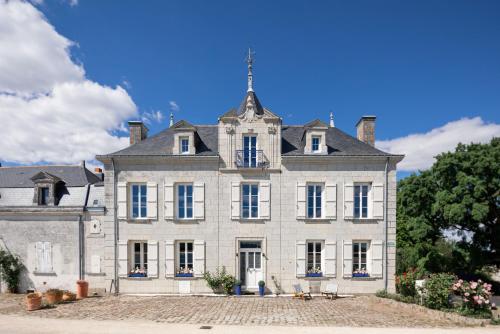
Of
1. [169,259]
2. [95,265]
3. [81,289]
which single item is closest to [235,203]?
[169,259]

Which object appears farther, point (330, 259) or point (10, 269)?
point (10, 269)

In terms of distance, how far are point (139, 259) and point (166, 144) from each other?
19.0 feet

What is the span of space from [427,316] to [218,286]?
8461 millimetres

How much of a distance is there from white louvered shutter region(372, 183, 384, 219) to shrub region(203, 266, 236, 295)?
747 centimetres

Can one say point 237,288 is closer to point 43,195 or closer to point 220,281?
point 220,281

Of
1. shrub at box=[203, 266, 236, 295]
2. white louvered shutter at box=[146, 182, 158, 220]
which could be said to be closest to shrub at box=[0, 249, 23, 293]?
white louvered shutter at box=[146, 182, 158, 220]

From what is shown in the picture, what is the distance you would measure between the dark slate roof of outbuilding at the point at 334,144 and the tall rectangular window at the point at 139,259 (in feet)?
27.0

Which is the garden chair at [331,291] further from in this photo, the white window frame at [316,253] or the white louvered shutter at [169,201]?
the white louvered shutter at [169,201]

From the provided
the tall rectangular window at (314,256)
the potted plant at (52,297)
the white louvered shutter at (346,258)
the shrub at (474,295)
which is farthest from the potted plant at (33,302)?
the shrub at (474,295)

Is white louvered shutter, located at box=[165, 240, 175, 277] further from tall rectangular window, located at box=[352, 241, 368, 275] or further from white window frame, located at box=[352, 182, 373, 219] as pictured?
white window frame, located at box=[352, 182, 373, 219]

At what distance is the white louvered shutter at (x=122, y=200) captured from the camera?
1366 centimetres

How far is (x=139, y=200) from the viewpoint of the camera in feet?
45.5

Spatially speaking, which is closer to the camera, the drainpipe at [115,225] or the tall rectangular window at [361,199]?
the drainpipe at [115,225]

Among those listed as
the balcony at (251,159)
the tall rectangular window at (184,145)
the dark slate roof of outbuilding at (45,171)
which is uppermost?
the tall rectangular window at (184,145)
